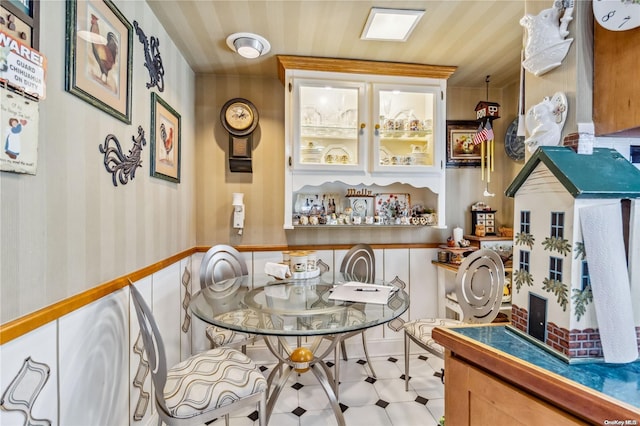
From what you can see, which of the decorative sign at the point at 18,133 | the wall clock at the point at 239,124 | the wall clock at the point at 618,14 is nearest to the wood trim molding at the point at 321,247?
the wall clock at the point at 239,124

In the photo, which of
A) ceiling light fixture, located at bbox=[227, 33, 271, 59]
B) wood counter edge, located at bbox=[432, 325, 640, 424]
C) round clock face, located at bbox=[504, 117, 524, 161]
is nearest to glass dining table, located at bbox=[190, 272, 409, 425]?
wood counter edge, located at bbox=[432, 325, 640, 424]

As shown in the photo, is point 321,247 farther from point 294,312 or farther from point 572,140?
point 572,140

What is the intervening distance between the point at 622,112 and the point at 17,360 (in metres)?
1.76

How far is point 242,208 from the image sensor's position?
265 centimetres

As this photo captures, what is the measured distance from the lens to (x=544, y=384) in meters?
0.58

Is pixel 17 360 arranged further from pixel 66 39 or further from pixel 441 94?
pixel 441 94

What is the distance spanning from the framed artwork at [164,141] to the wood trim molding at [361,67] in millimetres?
975

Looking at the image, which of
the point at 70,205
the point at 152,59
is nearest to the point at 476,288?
the point at 70,205

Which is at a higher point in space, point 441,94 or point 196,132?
point 441,94

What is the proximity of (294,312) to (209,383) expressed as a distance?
49 cm

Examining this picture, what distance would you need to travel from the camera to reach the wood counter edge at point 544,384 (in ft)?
1.64

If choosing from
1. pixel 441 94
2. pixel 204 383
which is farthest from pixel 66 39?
pixel 441 94

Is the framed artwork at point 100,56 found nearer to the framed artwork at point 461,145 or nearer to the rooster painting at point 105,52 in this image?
the rooster painting at point 105,52

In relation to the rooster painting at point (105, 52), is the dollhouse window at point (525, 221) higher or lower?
lower
